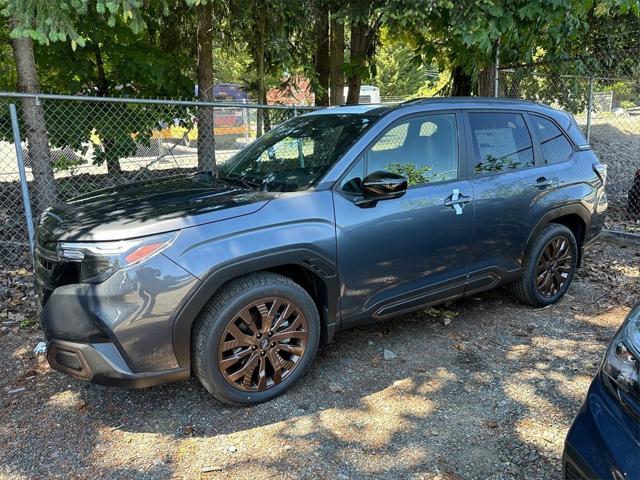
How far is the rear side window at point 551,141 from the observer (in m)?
4.56

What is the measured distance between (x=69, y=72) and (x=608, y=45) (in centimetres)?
892

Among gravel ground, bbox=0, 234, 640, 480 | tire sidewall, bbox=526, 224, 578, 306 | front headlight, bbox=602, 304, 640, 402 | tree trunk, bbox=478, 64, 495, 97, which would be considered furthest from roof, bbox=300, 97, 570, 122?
tree trunk, bbox=478, 64, 495, 97

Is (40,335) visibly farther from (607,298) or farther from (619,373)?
(607,298)

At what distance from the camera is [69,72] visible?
7.33 m

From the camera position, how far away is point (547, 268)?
4699 mm

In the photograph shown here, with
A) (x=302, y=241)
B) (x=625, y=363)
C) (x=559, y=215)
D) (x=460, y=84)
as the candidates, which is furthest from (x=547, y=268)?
(x=460, y=84)

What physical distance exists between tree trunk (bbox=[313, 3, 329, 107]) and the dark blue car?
770cm

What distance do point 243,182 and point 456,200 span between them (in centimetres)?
156

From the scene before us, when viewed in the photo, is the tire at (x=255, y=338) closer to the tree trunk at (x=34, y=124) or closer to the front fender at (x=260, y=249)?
the front fender at (x=260, y=249)

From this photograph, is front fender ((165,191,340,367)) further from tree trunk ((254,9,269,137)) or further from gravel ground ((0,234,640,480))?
tree trunk ((254,9,269,137))

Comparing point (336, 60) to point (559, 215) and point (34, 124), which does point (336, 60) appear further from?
point (559, 215)

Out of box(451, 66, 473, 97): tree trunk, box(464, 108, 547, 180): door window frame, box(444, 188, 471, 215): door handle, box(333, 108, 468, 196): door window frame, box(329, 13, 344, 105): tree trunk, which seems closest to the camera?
box(333, 108, 468, 196): door window frame

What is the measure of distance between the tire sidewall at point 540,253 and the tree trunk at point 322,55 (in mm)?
5670

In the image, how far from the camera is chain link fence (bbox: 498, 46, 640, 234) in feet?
27.3
